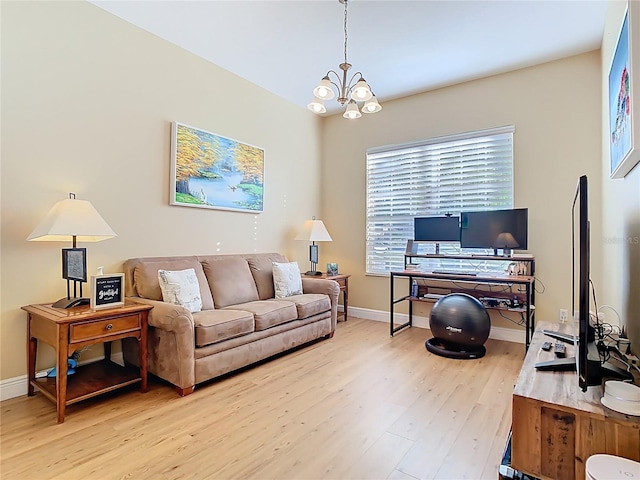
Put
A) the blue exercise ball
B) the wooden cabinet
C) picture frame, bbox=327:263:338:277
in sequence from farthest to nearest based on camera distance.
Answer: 1. picture frame, bbox=327:263:338:277
2. the blue exercise ball
3. the wooden cabinet

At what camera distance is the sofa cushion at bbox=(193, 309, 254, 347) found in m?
2.53

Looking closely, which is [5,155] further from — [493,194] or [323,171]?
[493,194]

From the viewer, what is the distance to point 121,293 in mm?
2484

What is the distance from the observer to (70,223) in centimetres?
228

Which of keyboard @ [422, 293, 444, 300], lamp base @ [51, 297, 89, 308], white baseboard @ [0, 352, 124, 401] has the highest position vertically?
lamp base @ [51, 297, 89, 308]

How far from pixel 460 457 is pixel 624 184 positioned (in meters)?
1.87

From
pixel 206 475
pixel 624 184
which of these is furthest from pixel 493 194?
pixel 206 475

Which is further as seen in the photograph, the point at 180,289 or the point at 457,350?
the point at 457,350

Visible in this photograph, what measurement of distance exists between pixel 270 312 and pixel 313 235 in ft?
5.47

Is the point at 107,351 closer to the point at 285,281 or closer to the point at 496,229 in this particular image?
the point at 285,281

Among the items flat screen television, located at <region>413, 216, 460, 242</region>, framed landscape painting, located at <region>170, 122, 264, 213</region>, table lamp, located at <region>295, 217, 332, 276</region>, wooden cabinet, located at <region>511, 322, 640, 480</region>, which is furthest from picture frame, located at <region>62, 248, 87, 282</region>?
flat screen television, located at <region>413, 216, 460, 242</region>

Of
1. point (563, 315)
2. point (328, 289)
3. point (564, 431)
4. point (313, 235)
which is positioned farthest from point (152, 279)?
point (563, 315)

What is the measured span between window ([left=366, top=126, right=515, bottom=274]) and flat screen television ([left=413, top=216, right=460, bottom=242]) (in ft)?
0.88

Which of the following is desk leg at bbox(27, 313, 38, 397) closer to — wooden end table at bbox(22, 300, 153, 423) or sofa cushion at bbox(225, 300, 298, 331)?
wooden end table at bbox(22, 300, 153, 423)
